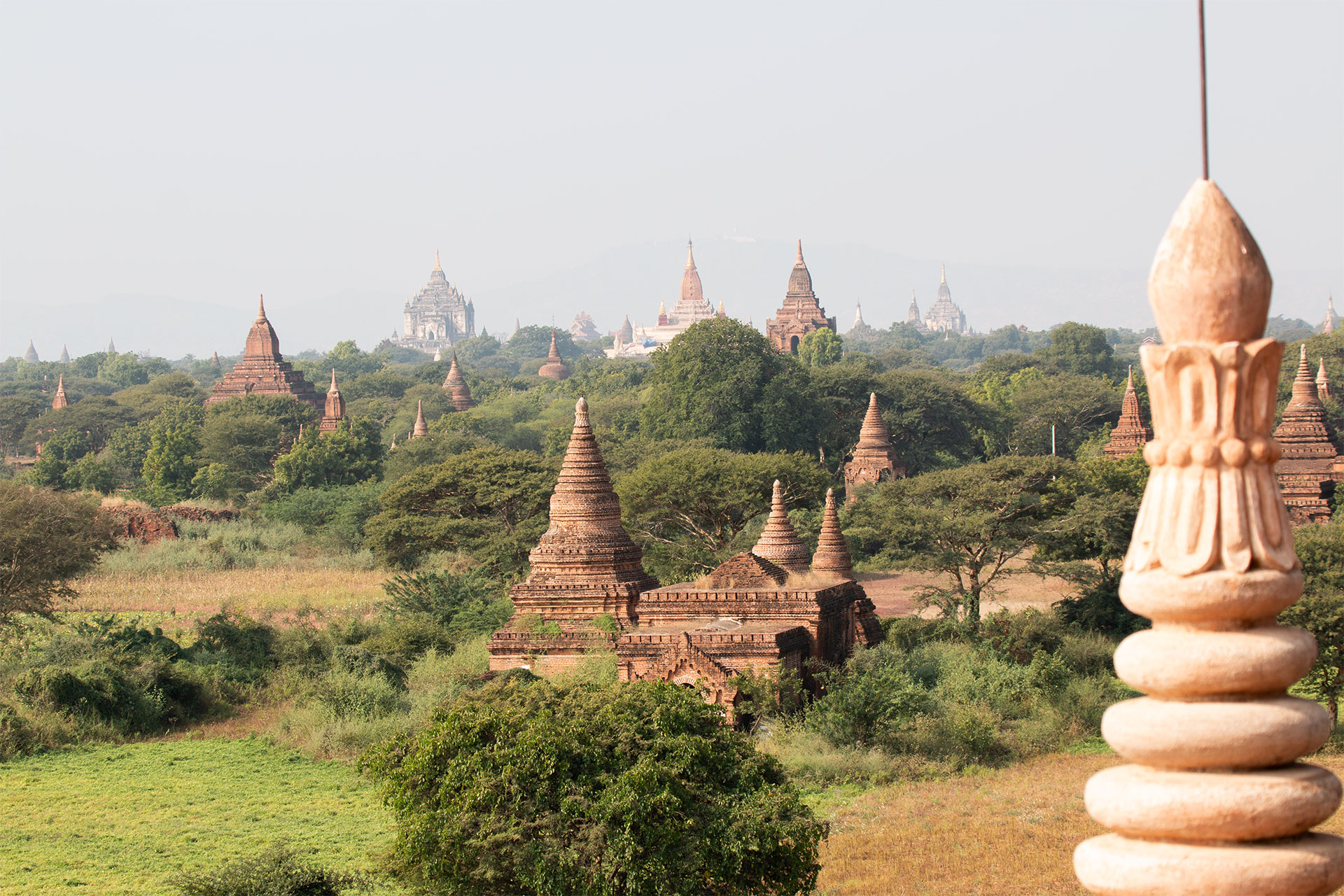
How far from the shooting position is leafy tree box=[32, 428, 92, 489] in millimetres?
71625

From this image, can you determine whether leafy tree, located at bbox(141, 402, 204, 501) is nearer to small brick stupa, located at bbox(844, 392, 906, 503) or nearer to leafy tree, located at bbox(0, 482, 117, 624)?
small brick stupa, located at bbox(844, 392, 906, 503)

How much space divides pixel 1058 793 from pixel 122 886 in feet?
41.5

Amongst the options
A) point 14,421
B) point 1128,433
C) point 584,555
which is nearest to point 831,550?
point 584,555

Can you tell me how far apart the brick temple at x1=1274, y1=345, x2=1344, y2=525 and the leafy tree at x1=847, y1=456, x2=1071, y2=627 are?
11776 millimetres

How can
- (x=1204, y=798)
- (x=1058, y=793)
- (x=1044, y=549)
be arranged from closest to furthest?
(x=1204, y=798) → (x=1058, y=793) → (x=1044, y=549)

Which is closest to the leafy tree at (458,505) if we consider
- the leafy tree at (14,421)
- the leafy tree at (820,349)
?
the leafy tree at (14,421)

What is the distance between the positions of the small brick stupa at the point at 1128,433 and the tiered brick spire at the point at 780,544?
33038 mm

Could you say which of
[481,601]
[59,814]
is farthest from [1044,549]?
[59,814]

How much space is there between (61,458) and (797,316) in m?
66.6

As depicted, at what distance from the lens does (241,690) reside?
97.4 ft

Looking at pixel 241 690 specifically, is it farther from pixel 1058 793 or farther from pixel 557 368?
pixel 557 368

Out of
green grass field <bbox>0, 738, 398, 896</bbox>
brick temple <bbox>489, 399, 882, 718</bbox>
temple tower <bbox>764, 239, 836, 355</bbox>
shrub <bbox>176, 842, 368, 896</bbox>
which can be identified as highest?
temple tower <bbox>764, 239, 836, 355</bbox>

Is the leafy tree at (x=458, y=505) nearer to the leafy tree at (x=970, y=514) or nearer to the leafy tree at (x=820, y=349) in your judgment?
the leafy tree at (x=970, y=514)

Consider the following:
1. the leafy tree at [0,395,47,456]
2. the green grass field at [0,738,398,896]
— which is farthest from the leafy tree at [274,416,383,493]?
the green grass field at [0,738,398,896]
